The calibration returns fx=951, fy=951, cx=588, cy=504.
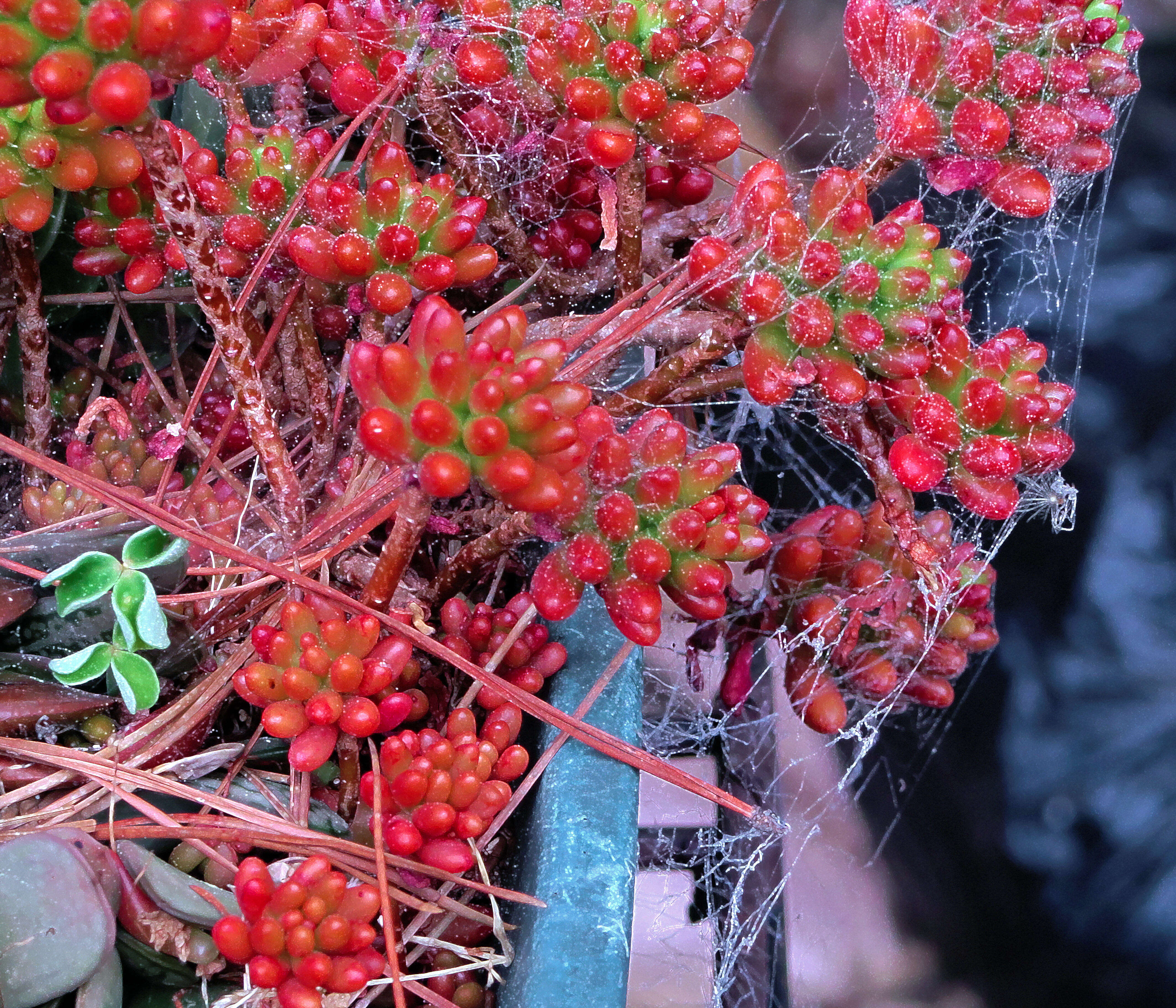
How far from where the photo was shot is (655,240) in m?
0.70

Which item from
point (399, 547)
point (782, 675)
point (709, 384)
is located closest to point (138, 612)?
point (399, 547)

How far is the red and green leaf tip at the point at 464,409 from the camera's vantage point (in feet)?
1.30

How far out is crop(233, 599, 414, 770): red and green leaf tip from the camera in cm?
47

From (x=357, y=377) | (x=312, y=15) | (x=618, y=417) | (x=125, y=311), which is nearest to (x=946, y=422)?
(x=618, y=417)

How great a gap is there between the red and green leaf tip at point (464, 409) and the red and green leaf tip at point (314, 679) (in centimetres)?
11

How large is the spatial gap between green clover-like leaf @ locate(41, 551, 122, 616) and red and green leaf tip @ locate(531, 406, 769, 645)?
0.21 metres

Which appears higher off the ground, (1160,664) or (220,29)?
(220,29)

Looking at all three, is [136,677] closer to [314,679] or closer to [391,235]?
[314,679]

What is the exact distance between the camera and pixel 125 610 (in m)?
0.47

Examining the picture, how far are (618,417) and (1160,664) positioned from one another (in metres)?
0.59

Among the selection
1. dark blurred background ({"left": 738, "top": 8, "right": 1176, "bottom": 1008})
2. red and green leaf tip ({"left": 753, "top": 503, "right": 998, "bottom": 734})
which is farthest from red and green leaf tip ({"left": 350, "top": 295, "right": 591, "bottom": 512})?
dark blurred background ({"left": 738, "top": 8, "right": 1176, "bottom": 1008})

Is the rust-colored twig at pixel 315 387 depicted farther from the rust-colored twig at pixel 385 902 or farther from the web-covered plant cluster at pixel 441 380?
the rust-colored twig at pixel 385 902

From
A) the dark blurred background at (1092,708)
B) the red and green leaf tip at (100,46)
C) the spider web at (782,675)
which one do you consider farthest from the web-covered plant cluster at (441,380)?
the dark blurred background at (1092,708)

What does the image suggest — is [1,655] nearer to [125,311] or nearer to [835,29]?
[125,311]
